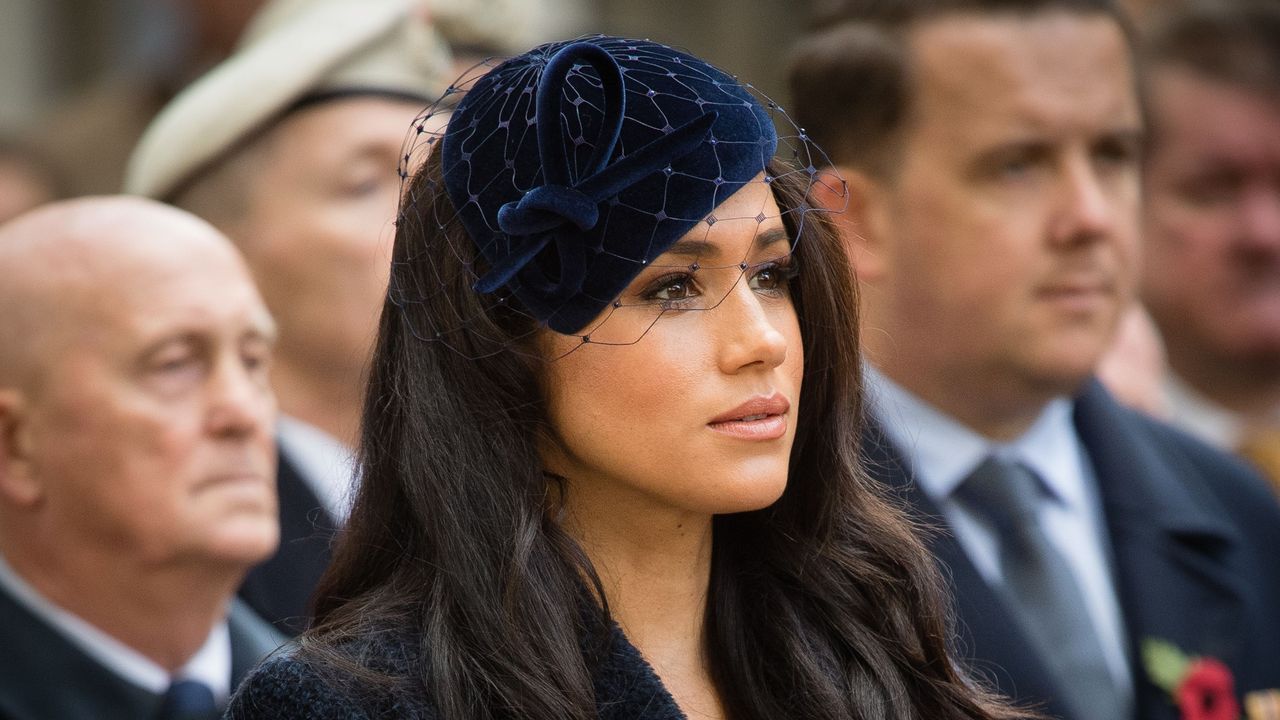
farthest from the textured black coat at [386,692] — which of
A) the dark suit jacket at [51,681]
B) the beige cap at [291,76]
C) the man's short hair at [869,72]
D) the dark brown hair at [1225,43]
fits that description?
the dark brown hair at [1225,43]

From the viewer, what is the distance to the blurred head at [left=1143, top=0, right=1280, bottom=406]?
587 centimetres

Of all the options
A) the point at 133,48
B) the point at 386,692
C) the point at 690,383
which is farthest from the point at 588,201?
the point at 133,48

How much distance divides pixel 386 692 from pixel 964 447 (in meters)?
2.14

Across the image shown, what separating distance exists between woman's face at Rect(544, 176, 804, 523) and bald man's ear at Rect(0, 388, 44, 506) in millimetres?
1431

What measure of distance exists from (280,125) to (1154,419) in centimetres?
242

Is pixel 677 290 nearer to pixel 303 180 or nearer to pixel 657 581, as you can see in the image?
pixel 657 581

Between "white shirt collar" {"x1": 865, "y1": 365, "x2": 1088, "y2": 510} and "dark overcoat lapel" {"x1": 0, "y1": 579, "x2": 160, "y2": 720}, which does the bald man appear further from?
"white shirt collar" {"x1": 865, "y1": 365, "x2": 1088, "y2": 510}

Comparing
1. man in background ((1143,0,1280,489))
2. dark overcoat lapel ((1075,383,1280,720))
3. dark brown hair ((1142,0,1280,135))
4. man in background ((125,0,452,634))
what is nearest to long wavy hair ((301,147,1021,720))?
dark overcoat lapel ((1075,383,1280,720))

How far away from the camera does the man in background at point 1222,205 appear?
5875mm

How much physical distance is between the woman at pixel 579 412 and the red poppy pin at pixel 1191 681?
141 centimetres

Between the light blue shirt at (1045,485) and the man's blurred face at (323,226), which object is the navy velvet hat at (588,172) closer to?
the light blue shirt at (1045,485)

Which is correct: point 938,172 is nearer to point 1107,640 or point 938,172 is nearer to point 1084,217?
point 1084,217

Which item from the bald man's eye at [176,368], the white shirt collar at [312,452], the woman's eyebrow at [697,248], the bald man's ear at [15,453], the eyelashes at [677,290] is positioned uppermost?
the woman's eyebrow at [697,248]

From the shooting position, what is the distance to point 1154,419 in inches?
193
